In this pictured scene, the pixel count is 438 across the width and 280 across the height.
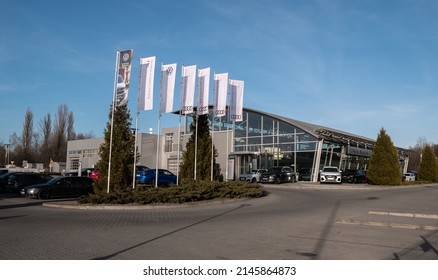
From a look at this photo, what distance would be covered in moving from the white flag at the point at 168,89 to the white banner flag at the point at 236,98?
5697 millimetres

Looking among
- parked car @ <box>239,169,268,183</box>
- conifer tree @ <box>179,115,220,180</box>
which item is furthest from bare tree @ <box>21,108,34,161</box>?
conifer tree @ <box>179,115,220,180</box>

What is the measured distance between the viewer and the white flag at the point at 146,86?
22297 millimetres

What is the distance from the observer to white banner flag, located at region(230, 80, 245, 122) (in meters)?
28.7

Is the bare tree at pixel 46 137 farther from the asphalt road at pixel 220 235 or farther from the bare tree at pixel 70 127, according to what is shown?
the asphalt road at pixel 220 235

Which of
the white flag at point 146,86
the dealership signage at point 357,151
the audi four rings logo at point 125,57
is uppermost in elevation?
the audi four rings logo at point 125,57

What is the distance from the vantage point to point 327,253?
8430mm

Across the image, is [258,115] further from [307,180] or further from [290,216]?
[290,216]

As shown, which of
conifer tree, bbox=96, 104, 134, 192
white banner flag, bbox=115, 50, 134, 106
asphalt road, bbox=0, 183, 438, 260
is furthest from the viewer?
white banner flag, bbox=115, 50, 134, 106

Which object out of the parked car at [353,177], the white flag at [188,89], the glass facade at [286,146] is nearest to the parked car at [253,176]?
the glass facade at [286,146]

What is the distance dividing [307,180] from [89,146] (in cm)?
4031

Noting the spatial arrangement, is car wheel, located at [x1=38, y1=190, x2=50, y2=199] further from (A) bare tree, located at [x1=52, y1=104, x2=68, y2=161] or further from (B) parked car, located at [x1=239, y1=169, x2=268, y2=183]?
(A) bare tree, located at [x1=52, y1=104, x2=68, y2=161]

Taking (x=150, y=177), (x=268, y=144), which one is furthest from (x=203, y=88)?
(x=268, y=144)

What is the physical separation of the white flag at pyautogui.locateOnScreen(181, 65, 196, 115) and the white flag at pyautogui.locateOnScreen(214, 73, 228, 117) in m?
2.71
